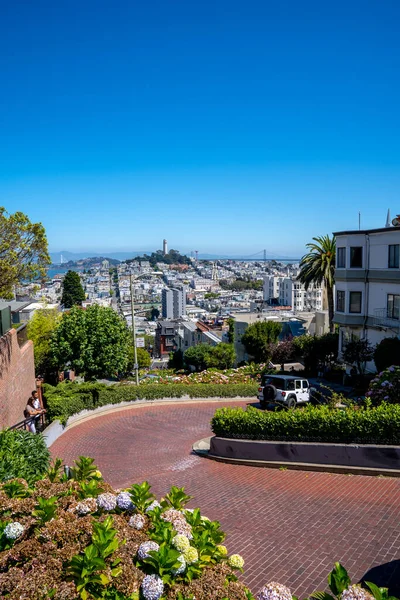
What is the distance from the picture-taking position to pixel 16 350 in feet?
60.8

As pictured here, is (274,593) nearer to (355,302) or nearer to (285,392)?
(285,392)

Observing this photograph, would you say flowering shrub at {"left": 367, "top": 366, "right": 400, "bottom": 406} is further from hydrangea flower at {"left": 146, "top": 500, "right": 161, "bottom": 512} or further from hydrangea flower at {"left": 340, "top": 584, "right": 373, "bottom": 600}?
hydrangea flower at {"left": 340, "top": 584, "right": 373, "bottom": 600}

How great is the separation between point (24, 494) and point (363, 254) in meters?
26.8

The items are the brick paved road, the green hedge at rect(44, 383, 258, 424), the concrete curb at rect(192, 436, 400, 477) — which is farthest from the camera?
the green hedge at rect(44, 383, 258, 424)

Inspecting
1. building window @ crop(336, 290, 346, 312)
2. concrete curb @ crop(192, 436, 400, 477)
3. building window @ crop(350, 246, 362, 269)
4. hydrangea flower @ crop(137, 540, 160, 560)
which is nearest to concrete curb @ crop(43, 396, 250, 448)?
concrete curb @ crop(192, 436, 400, 477)

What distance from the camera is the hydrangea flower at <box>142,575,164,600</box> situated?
431 cm

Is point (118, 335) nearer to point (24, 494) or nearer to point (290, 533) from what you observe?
point (290, 533)

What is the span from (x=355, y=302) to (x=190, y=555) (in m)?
27.6

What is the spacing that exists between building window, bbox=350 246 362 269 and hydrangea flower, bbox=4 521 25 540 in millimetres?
27629

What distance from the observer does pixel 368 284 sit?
2969 centimetres

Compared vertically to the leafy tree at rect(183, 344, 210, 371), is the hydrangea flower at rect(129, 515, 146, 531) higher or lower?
higher

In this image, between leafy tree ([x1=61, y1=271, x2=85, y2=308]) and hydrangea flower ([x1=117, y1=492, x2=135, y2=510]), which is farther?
leafy tree ([x1=61, y1=271, x2=85, y2=308])

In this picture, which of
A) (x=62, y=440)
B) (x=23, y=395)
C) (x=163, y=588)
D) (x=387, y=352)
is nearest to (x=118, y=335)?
(x=23, y=395)

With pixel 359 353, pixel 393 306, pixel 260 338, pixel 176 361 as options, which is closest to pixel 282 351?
pixel 260 338
